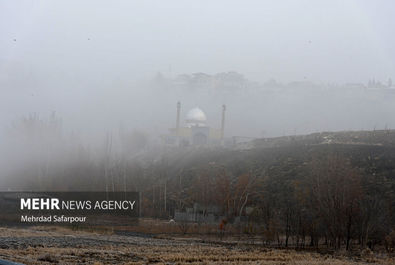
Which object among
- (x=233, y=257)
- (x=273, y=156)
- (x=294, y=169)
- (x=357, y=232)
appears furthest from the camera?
(x=273, y=156)

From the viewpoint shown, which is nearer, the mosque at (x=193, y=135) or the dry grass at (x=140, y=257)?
the dry grass at (x=140, y=257)

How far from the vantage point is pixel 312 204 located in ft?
129

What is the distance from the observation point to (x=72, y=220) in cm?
4144

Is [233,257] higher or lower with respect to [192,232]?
higher

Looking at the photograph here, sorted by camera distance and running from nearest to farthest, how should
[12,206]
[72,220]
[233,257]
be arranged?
[233,257], [72,220], [12,206]

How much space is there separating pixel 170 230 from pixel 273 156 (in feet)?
105

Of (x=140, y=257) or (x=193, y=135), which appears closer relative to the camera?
(x=140, y=257)

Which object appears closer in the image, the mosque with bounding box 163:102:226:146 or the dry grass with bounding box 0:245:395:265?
the dry grass with bounding box 0:245:395:265

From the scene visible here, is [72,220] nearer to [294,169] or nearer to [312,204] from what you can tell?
[312,204]

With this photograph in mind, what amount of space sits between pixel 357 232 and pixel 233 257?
13583 mm

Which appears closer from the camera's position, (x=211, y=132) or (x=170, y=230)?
(x=170, y=230)

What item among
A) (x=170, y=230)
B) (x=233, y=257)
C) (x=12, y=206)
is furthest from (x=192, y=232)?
(x=12, y=206)

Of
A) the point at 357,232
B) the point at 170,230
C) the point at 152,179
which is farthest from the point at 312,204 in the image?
the point at 152,179

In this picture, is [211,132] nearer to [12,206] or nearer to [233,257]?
[12,206]
